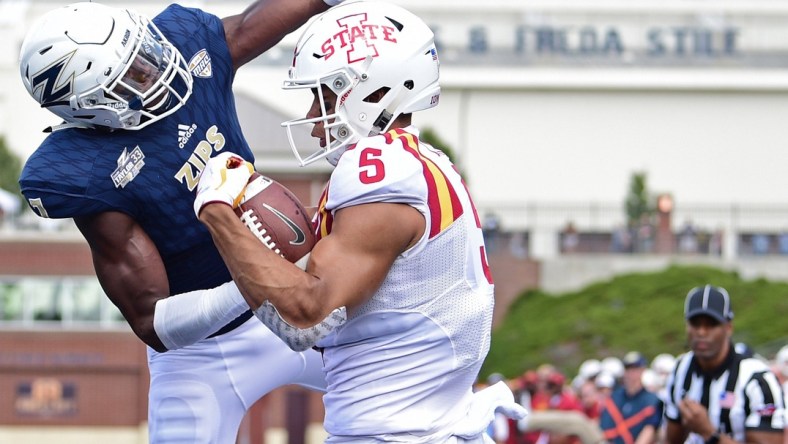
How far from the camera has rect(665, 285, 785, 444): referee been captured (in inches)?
285

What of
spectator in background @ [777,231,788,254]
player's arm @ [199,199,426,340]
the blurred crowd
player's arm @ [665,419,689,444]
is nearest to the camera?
player's arm @ [199,199,426,340]

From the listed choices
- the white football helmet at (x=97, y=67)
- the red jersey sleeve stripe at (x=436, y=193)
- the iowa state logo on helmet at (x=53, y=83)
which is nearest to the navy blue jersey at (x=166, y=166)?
the white football helmet at (x=97, y=67)

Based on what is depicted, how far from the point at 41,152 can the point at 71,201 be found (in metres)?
0.25

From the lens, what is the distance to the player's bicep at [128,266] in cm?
512

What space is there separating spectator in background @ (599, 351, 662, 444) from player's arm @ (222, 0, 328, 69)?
6.26 metres

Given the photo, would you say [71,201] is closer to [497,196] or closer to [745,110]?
[497,196]

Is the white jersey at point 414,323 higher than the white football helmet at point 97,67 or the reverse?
the reverse

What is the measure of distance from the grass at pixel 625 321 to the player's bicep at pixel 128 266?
72.8 ft

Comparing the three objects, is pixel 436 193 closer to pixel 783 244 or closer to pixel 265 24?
pixel 265 24

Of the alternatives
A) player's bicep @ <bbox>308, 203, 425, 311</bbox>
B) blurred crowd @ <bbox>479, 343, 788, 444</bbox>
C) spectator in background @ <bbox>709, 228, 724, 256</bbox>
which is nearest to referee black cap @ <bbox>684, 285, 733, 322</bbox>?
blurred crowd @ <bbox>479, 343, 788, 444</bbox>

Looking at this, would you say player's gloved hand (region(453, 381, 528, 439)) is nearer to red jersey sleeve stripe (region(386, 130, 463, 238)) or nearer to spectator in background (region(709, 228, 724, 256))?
red jersey sleeve stripe (region(386, 130, 463, 238))

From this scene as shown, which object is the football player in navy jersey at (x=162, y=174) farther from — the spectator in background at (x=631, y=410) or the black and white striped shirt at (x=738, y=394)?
the spectator in background at (x=631, y=410)

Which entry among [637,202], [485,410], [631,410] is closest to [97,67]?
[485,410]

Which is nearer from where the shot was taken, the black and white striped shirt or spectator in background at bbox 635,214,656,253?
the black and white striped shirt
